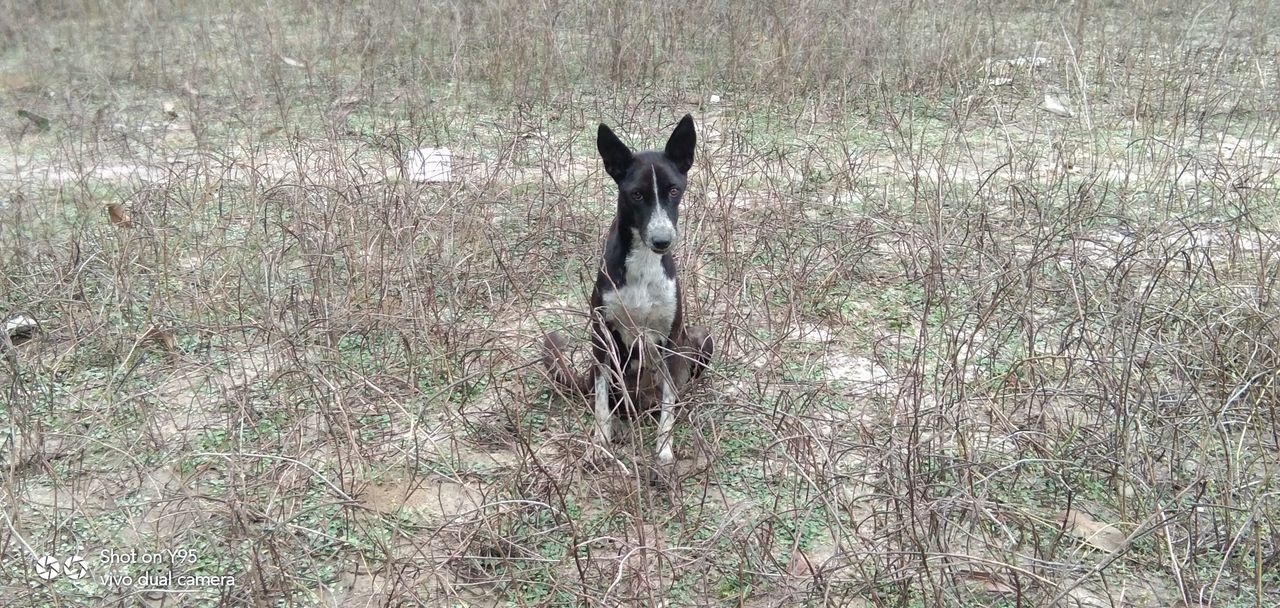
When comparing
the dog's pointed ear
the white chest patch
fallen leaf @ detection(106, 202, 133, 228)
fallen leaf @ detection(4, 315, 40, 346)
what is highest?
the dog's pointed ear

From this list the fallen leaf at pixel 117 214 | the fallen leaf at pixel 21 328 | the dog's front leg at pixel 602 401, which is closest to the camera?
the dog's front leg at pixel 602 401

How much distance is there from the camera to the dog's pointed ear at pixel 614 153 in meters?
3.28

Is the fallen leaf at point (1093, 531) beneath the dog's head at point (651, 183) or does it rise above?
beneath

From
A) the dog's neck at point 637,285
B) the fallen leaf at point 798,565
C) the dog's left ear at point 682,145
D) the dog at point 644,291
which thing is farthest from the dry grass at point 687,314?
the dog's left ear at point 682,145

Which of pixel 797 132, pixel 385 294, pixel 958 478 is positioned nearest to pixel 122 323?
Answer: pixel 385 294

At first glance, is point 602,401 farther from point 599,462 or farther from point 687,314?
point 687,314

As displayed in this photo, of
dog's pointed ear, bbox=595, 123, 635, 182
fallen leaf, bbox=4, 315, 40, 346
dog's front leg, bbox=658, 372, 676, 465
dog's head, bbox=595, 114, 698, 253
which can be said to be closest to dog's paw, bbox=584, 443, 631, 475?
dog's front leg, bbox=658, 372, 676, 465

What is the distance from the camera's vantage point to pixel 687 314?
402 centimetres

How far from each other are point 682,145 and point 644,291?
549mm

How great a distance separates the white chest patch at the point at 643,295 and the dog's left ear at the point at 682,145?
1.16 feet

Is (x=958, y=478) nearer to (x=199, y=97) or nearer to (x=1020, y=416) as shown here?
(x=1020, y=416)

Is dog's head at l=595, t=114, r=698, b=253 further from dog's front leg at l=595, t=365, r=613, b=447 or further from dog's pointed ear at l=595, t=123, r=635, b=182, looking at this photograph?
dog's front leg at l=595, t=365, r=613, b=447

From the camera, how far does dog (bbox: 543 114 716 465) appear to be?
3234mm

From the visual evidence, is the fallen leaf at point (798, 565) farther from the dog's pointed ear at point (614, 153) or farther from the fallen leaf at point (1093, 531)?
the dog's pointed ear at point (614, 153)
